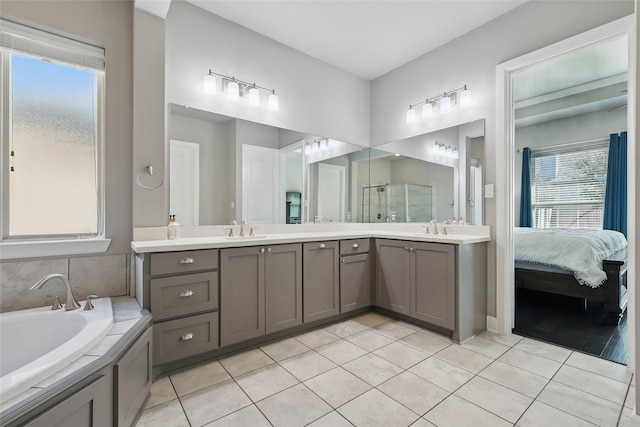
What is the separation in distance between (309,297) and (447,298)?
1.14 m

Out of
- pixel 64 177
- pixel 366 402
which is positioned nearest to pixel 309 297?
pixel 366 402

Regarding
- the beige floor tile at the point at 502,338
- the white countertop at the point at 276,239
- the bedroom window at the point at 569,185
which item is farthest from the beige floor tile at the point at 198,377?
the bedroom window at the point at 569,185

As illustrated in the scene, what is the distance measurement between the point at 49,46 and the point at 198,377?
2355mm

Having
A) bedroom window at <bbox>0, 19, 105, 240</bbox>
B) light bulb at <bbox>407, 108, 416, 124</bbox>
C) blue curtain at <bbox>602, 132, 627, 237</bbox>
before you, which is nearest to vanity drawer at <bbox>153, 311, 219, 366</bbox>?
bedroom window at <bbox>0, 19, 105, 240</bbox>

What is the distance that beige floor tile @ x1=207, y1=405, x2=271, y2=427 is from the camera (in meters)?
1.40

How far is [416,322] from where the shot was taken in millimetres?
2658

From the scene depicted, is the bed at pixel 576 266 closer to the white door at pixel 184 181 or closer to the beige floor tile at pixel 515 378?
the beige floor tile at pixel 515 378

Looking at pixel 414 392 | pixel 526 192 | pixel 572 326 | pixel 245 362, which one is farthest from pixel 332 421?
pixel 526 192

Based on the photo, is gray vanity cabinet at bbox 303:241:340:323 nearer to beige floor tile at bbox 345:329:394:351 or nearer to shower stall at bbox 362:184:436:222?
beige floor tile at bbox 345:329:394:351

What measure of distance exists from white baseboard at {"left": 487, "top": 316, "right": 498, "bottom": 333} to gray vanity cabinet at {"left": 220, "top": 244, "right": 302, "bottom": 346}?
169 cm

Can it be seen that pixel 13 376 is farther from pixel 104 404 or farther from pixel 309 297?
pixel 309 297

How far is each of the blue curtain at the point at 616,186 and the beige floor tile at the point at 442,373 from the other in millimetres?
4416

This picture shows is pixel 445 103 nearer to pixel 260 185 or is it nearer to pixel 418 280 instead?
pixel 418 280

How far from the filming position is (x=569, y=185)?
5.06m
